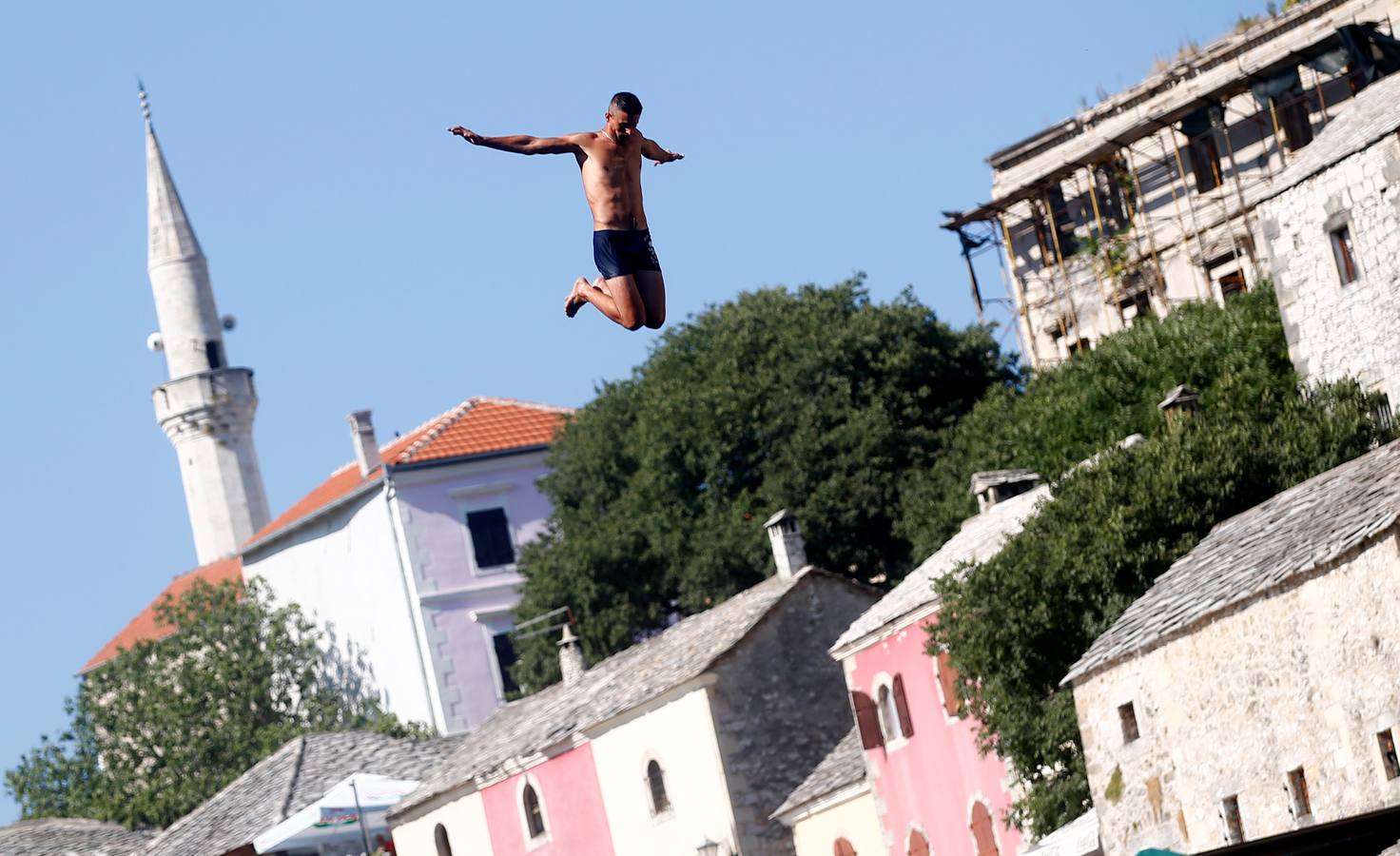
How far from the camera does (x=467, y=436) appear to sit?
76312 millimetres

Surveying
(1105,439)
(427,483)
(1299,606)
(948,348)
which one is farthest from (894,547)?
(1299,606)

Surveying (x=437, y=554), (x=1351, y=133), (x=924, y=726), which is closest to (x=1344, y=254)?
(x=1351, y=133)

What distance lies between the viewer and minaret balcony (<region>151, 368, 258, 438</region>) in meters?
95.2

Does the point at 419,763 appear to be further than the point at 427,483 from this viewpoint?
No

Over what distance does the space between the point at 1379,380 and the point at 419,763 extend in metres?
26.5

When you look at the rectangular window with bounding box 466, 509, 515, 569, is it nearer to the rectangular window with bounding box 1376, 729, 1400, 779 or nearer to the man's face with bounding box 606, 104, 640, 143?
the rectangular window with bounding box 1376, 729, 1400, 779

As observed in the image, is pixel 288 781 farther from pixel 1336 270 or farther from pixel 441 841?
pixel 1336 270

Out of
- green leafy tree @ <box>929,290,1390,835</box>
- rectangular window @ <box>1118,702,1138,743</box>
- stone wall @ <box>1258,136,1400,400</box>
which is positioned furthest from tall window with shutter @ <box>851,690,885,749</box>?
rectangular window @ <box>1118,702,1138,743</box>

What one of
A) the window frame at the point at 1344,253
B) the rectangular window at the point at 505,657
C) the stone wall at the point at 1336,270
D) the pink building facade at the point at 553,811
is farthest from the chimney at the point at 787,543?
the rectangular window at the point at 505,657

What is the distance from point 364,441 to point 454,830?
78.9 feet

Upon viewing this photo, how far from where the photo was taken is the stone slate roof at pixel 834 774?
153 feet

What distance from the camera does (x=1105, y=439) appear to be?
49.9 metres

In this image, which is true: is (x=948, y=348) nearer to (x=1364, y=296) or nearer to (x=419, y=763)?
(x=419, y=763)

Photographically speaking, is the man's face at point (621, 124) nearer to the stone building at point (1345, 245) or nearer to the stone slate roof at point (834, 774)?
the stone building at point (1345, 245)
